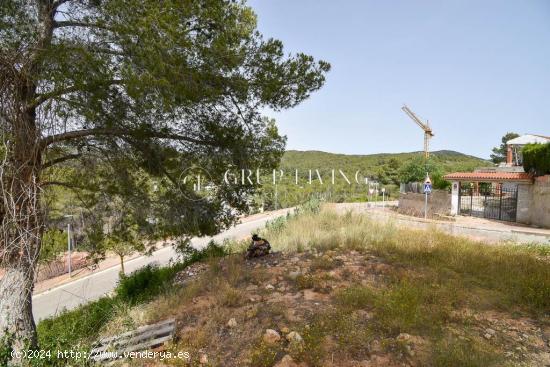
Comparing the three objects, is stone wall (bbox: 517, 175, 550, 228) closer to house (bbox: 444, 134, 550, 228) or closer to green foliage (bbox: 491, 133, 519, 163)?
house (bbox: 444, 134, 550, 228)

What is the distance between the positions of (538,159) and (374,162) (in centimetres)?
3403

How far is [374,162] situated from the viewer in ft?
161

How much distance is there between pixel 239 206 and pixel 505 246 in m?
6.64

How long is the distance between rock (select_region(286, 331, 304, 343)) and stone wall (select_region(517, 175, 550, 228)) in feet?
50.5

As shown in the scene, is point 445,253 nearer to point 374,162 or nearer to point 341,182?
point 341,182

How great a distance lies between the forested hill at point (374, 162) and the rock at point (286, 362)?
82.4ft

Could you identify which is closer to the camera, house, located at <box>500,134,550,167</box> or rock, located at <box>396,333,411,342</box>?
rock, located at <box>396,333,411,342</box>

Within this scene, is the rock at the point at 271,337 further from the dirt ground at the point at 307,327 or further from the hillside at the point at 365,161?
the hillside at the point at 365,161

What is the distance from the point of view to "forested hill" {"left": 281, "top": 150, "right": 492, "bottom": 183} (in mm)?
37631

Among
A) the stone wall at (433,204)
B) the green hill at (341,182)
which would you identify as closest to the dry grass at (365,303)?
the green hill at (341,182)

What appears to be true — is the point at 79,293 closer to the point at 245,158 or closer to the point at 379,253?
the point at 245,158

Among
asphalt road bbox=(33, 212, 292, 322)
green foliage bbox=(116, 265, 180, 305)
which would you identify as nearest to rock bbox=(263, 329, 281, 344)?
green foliage bbox=(116, 265, 180, 305)

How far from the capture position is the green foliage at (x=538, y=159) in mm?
14724

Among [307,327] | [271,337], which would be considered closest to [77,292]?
[271,337]
